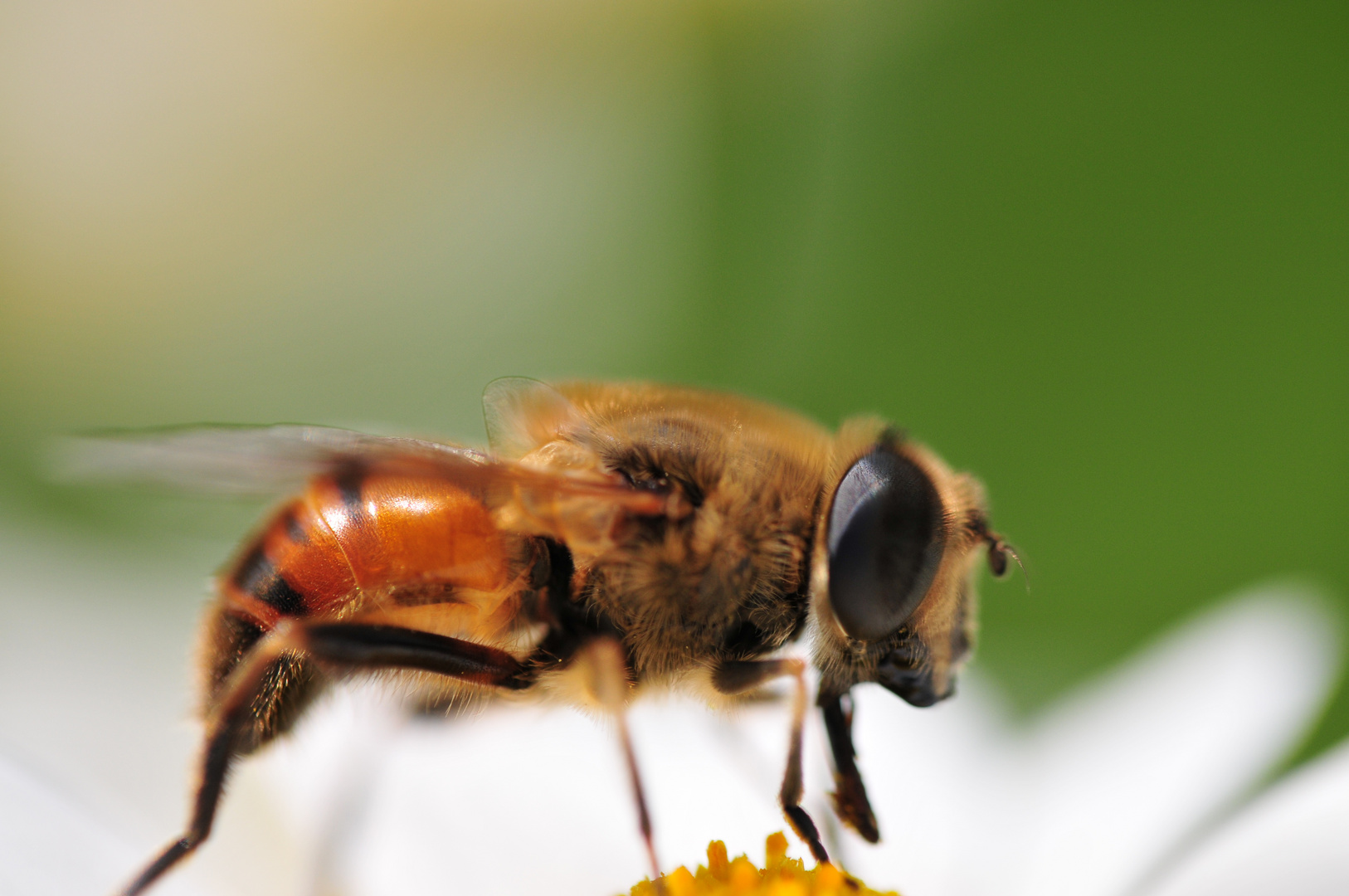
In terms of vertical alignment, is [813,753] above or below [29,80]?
below

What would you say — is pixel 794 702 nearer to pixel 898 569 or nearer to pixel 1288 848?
pixel 898 569

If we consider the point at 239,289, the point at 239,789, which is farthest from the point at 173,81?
the point at 239,789

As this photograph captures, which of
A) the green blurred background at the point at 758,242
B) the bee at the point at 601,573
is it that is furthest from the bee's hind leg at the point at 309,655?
the green blurred background at the point at 758,242

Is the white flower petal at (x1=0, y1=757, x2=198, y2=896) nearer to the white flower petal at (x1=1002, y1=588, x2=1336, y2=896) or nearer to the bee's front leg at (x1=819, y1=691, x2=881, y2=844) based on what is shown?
the bee's front leg at (x1=819, y1=691, x2=881, y2=844)

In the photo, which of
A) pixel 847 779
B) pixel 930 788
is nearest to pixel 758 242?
pixel 930 788

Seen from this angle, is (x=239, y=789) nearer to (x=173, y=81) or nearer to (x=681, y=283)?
(x=681, y=283)

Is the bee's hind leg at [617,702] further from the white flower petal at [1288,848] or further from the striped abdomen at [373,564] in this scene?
the white flower petal at [1288,848]

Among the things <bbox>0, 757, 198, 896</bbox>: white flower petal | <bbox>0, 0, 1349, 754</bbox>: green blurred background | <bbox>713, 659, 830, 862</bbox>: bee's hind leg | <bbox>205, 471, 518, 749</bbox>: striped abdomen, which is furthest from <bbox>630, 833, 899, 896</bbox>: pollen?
<bbox>0, 0, 1349, 754</bbox>: green blurred background
